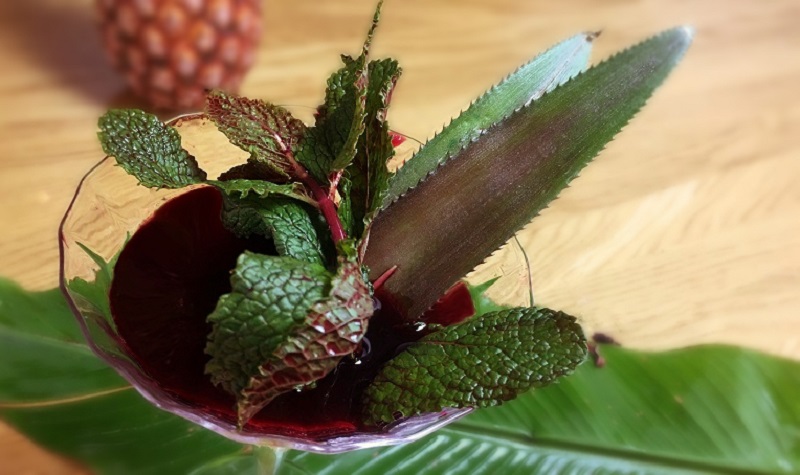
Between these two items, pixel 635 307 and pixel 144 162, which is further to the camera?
pixel 635 307

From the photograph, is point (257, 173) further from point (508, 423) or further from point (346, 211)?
point (508, 423)

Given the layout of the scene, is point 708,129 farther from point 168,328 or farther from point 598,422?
point 168,328

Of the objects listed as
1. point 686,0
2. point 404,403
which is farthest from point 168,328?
point 686,0

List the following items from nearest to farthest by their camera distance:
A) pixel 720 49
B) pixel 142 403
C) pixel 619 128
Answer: pixel 619 128
pixel 142 403
pixel 720 49

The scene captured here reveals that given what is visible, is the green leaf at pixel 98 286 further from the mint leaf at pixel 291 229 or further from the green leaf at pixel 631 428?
the green leaf at pixel 631 428

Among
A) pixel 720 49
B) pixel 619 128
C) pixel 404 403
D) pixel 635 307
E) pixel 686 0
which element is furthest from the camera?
pixel 686 0

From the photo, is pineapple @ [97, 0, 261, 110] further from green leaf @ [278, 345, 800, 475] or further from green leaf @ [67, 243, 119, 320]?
green leaf @ [278, 345, 800, 475]
